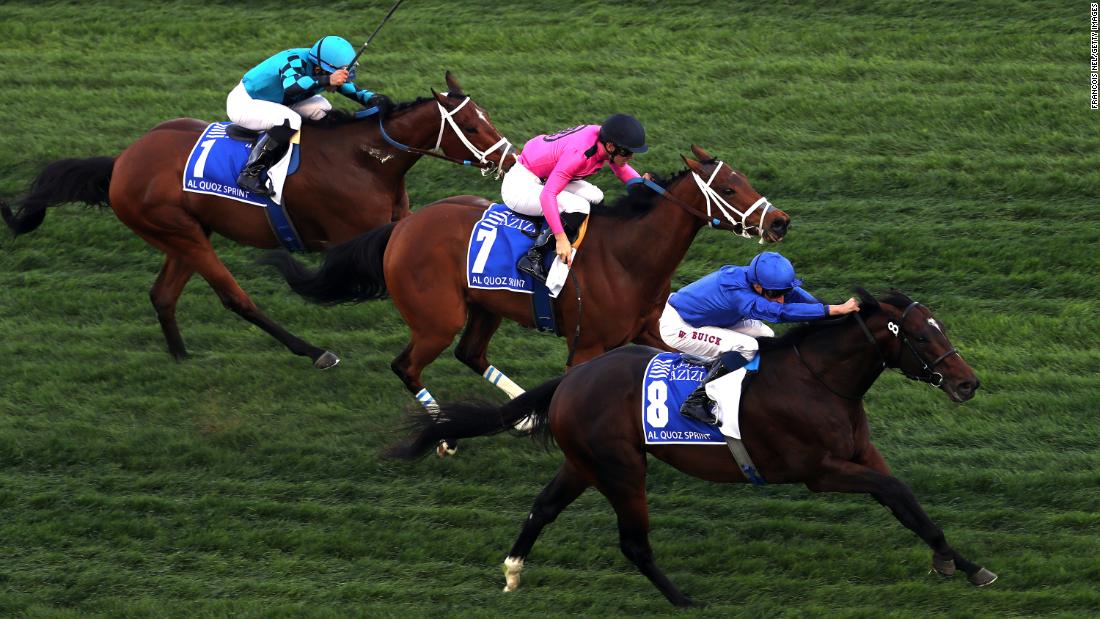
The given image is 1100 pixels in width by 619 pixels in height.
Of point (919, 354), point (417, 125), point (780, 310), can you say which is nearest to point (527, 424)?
point (780, 310)

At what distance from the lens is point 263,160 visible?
31.7ft

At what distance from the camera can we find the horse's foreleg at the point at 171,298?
10.2m

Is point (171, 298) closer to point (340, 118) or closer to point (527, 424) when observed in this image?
point (340, 118)

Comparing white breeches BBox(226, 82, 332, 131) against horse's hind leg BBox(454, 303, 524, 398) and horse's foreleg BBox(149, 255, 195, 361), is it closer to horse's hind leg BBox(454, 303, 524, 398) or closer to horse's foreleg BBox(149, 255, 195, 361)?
horse's foreleg BBox(149, 255, 195, 361)

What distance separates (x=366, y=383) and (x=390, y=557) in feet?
6.63

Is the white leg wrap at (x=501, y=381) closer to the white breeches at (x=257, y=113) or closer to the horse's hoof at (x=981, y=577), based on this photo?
the white breeches at (x=257, y=113)

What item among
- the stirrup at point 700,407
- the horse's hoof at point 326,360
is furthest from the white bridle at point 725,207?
the horse's hoof at point 326,360

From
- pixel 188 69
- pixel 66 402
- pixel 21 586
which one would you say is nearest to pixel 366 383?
pixel 66 402

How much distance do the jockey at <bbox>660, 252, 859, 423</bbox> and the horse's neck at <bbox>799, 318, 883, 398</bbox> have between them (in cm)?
11

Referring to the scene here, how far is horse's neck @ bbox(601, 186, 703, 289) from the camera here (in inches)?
335

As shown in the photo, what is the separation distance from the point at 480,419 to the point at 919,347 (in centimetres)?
216

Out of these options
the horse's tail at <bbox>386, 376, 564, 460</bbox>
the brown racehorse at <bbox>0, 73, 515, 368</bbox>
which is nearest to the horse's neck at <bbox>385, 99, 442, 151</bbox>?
the brown racehorse at <bbox>0, 73, 515, 368</bbox>

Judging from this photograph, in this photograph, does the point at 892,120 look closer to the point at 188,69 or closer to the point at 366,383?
the point at 366,383

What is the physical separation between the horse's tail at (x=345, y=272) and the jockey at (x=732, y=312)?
72.3 inches
